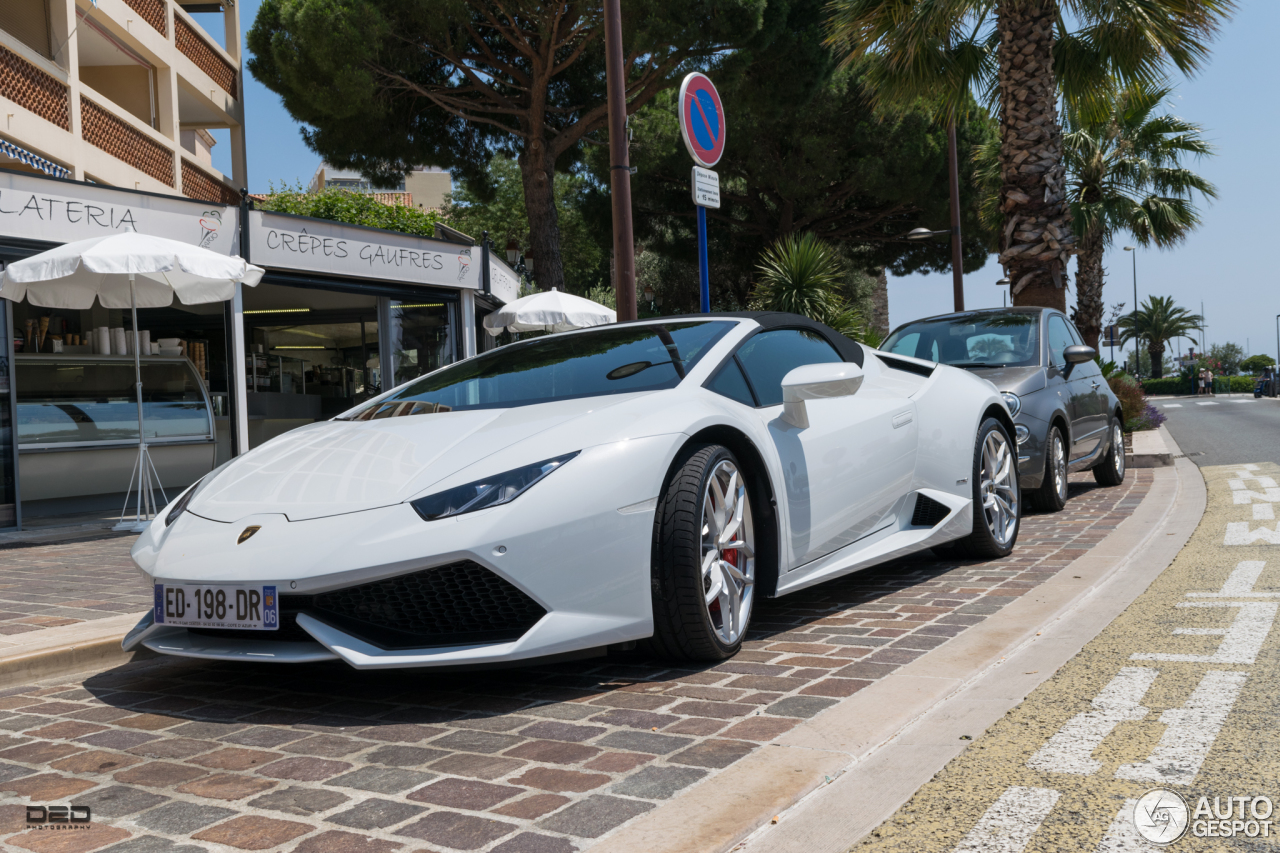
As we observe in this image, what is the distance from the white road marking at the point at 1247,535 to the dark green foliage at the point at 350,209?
1107 inches

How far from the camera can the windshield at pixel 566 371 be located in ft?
12.6

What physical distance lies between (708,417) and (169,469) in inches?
322

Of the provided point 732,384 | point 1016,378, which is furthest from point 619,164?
point 732,384

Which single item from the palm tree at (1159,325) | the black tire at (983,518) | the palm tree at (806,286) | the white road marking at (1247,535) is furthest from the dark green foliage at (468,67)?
the palm tree at (1159,325)

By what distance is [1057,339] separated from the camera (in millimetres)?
8219

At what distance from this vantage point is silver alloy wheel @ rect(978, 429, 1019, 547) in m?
5.45

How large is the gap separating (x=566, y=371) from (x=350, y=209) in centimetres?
3072

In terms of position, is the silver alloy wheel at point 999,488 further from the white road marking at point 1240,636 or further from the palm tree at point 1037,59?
the palm tree at point 1037,59

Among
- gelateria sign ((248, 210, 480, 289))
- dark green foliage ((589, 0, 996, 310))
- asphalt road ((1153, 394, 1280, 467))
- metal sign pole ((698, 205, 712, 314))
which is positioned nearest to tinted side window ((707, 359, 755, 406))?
metal sign pole ((698, 205, 712, 314))

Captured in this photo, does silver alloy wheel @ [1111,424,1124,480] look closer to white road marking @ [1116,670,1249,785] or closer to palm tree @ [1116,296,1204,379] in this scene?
white road marking @ [1116,670,1249,785]

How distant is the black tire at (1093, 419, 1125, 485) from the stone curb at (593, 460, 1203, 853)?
5.40 metres

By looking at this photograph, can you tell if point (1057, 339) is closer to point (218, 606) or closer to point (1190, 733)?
point (1190, 733)

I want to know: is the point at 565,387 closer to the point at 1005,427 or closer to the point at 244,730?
the point at 244,730

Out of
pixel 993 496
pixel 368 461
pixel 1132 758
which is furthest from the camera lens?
pixel 993 496
